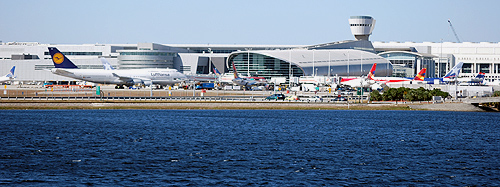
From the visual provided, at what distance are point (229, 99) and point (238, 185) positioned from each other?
72.3 meters

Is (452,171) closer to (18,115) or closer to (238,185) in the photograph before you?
(238,185)

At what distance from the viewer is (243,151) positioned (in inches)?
2009

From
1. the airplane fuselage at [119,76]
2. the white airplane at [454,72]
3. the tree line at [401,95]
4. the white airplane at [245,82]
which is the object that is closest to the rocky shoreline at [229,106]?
the tree line at [401,95]

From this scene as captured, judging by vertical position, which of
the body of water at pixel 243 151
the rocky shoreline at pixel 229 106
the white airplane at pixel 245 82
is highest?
the white airplane at pixel 245 82

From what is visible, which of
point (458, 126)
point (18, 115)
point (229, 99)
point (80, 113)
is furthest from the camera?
point (229, 99)

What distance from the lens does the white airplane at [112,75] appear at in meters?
153

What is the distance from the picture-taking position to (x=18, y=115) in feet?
289

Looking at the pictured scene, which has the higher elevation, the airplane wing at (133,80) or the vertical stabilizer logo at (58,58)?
the vertical stabilizer logo at (58,58)

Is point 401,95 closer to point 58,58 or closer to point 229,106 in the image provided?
point 229,106

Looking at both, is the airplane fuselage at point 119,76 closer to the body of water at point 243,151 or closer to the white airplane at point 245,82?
the white airplane at point 245,82

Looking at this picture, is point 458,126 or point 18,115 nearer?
point 458,126

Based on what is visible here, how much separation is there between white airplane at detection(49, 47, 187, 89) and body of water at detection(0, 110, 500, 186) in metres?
66.2

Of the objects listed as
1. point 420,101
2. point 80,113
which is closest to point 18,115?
point 80,113

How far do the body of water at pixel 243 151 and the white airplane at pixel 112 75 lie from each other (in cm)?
6617
